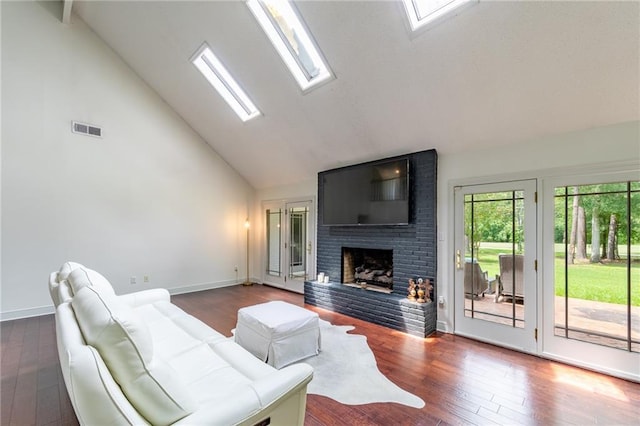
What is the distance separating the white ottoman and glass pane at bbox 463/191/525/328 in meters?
2.03

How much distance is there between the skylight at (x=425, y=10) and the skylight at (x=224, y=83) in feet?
8.59

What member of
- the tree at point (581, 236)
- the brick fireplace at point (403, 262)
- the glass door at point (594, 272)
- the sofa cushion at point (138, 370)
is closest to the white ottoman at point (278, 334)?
A: the brick fireplace at point (403, 262)

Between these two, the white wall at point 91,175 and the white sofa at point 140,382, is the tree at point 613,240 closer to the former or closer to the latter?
the white sofa at point 140,382

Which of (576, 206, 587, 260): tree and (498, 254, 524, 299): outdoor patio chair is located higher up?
(576, 206, 587, 260): tree

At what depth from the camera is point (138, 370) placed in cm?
110

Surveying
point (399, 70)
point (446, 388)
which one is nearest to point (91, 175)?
point (399, 70)

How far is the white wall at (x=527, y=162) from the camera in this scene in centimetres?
260

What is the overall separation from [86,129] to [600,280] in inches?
274

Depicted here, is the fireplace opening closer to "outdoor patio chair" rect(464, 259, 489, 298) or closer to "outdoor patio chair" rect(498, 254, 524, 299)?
"outdoor patio chair" rect(464, 259, 489, 298)

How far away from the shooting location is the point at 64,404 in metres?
2.16

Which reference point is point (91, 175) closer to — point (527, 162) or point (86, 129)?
point (86, 129)

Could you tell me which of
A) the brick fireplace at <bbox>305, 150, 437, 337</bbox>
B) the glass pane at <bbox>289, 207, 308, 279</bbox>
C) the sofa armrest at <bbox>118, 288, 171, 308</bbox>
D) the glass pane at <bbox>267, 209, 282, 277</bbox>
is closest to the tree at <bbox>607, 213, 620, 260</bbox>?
the brick fireplace at <bbox>305, 150, 437, 337</bbox>

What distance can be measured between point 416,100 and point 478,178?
48.0 inches

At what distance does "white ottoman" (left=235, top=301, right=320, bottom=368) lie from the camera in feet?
8.64
